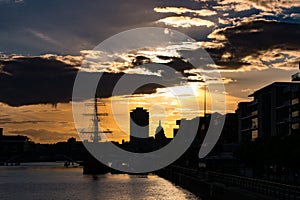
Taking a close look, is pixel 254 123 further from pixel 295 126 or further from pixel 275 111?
pixel 295 126

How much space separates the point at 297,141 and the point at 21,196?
52.6 m

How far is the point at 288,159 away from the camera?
87.3 meters

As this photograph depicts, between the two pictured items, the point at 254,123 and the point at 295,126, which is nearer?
the point at 295,126

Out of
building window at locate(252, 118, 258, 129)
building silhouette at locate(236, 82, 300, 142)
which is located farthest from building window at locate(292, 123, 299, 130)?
building window at locate(252, 118, 258, 129)

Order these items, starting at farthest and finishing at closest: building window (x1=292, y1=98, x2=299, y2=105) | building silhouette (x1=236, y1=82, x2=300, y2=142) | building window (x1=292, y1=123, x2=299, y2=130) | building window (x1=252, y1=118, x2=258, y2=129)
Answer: building window (x1=252, y1=118, x2=258, y2=129) < building silhouette (x1=236, y1=82, x2=300, y2=142) < building window (x1=292, y1=98, x2=299, y2=105) < building window (x1=292, y1=123, x2=299, y2=130)

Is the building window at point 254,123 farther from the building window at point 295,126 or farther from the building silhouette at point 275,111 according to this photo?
the building window at point 295,126

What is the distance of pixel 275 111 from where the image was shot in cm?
15950

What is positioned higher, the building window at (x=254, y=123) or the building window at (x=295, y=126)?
the building window at (x=254, y=123)

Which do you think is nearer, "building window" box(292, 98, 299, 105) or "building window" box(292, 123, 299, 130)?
"building window" box(292, 123, 299, 130)

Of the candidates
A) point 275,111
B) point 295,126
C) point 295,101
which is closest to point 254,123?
point 275,111

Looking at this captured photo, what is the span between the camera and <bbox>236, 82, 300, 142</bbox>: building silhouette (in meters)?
144

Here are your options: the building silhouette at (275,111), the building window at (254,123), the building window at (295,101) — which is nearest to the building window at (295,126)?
the building silhouette at (275,111)

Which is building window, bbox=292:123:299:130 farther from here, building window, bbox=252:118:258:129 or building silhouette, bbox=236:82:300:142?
building window, bbox=252:118:258:129

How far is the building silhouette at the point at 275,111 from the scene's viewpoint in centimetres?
14357
